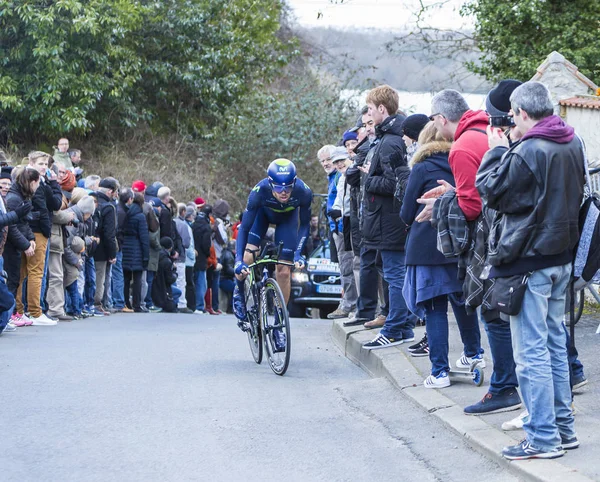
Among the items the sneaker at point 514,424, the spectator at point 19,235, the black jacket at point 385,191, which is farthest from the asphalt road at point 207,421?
the spectator at point 19,235

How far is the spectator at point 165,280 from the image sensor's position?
19.4 m

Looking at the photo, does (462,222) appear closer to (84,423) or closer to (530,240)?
(530,240)

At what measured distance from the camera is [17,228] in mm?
13383

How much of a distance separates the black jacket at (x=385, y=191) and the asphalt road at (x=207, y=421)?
1.33 m

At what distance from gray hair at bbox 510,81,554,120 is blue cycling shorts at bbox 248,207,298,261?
494cm

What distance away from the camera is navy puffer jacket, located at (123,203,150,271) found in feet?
59.8

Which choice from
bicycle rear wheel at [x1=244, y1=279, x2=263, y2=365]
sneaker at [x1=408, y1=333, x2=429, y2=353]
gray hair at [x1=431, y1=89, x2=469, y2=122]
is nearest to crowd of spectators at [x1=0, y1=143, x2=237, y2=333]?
bicycle rear wheel at [x1=244, y1=279, x2=263, y2=365]

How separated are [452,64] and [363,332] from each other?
46.5 ft

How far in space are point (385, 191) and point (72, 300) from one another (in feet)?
24.0

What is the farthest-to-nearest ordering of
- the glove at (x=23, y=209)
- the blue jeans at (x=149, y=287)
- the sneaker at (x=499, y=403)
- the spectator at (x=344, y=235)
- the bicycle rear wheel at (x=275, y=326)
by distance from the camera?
1. the blue jeans at (x=149, y=287)
2. the glove at (x=23, y=209)
3. the spectator at (x=344, y=235)
4. the bicycle rear wheel at (x=275, y=326)
5. the sneaker at (x=499, y=403)

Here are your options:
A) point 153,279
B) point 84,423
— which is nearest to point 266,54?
point 153,279

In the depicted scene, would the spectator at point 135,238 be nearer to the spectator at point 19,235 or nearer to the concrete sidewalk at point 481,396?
the spectator at point 19,235

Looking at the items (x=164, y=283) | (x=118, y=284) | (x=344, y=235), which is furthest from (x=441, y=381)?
(x=164, y=283)

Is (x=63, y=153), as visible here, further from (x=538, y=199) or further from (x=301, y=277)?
(x=538, y=199)
